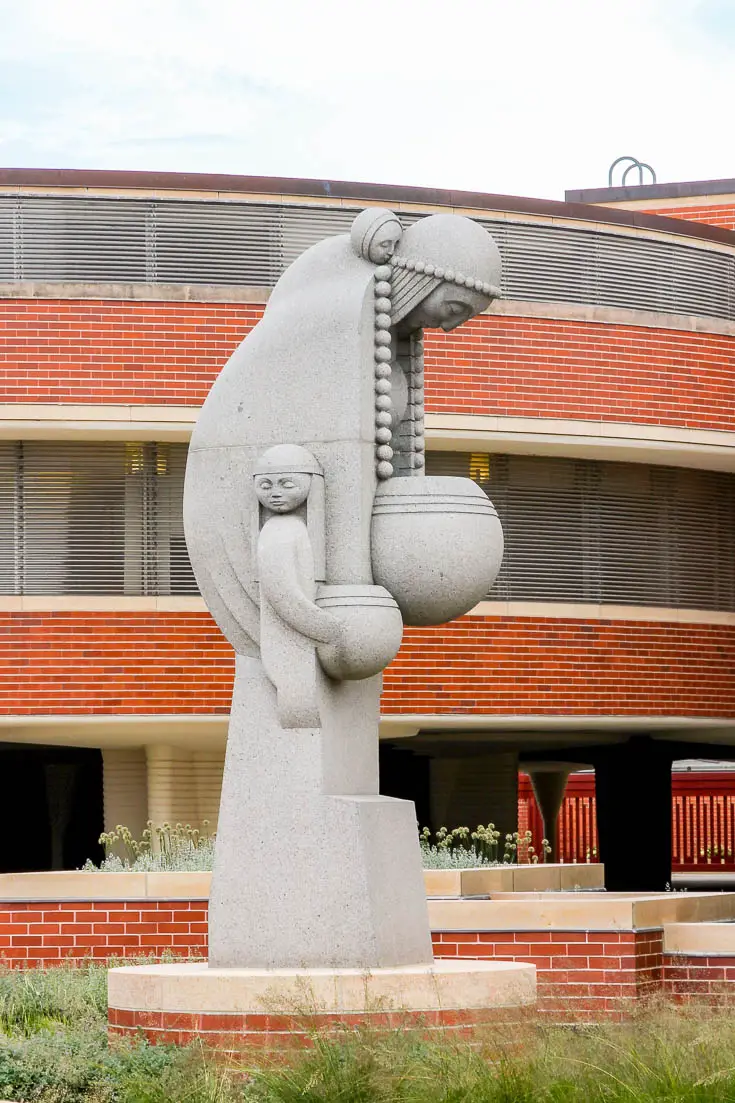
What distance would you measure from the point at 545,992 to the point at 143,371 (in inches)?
423

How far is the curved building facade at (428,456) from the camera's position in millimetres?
23219

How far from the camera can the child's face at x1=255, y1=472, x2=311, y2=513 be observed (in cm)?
1136

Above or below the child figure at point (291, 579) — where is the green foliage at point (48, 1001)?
below

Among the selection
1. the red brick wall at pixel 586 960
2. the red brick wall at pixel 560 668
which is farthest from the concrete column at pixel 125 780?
the red brick wall at pixel 586 960

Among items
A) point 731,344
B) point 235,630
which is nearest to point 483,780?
point 731,344

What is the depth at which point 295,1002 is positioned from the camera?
403 inches

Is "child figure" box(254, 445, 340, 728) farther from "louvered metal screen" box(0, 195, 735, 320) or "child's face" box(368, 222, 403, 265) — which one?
"louvered metal screen" box(0, 195, 735, 320)

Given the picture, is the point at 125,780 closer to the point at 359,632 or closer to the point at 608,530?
the point at 608,530

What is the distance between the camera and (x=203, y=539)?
38.8ft

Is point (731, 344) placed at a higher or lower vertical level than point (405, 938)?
higher

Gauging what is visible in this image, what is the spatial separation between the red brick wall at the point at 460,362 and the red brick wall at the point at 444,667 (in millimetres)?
2567

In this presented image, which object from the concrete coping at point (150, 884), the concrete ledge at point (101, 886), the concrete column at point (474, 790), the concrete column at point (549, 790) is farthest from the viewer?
the concrete column at point (549, 790)

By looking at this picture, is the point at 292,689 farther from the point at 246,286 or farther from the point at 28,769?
the point at 28,769

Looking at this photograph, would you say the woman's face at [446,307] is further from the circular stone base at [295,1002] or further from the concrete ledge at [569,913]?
the concrete ledge at [569,913]
